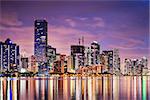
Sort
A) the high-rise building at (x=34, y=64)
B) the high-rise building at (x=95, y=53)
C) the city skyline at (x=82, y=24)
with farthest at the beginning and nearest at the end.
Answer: the high-rise building at (x=34, y=64) → the high-rise building at (x=95, y=53) → the city skyline at (x=82, y=24)

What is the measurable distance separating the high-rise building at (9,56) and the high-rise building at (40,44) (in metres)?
0.19

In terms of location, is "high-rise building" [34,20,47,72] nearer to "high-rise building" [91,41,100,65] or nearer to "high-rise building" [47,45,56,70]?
"high-rise building" [47,45,56,70]

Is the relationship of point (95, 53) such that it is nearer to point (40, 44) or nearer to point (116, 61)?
point (116, 61)

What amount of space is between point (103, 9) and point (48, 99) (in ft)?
3.66

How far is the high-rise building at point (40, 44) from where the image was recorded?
11.5 ft

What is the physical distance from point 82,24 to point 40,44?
45 centimetres

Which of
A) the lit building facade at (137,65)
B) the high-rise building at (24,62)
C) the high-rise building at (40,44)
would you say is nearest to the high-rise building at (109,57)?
the lit building facade at (137,65)

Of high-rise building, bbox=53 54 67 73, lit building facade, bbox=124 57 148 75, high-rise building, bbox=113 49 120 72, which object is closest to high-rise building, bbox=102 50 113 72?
high-rise building, bbox=113 49 120 72

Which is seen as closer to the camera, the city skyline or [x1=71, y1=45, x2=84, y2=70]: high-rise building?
the city skyline

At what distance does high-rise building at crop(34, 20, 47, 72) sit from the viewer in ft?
11.5

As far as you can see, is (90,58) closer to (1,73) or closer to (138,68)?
(138,68)

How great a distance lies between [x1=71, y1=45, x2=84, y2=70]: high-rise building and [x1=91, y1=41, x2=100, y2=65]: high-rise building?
0.11m

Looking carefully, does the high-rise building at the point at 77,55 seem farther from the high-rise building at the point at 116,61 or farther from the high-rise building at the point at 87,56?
the high-rise building at the point at 116,61

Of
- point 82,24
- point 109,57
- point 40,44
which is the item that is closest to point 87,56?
point 109,57
